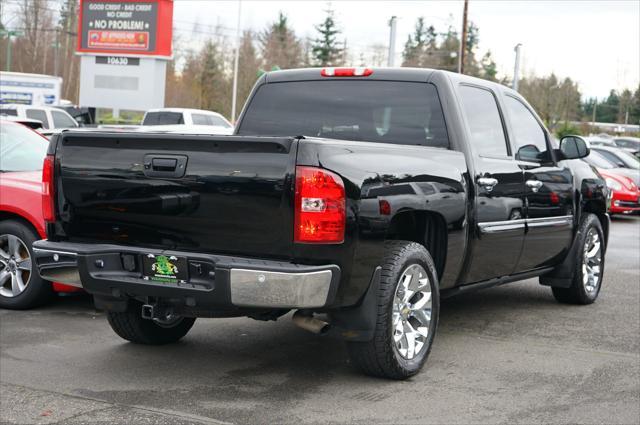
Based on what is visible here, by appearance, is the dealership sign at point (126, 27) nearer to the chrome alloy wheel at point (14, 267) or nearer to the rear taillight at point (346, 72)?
the chrome alloy wheel at point (14, 267)

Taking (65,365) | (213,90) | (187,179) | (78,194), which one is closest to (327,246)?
(187,179)

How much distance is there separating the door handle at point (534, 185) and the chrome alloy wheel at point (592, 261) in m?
1.25

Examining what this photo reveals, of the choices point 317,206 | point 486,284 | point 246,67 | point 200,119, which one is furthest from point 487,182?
point 246,67

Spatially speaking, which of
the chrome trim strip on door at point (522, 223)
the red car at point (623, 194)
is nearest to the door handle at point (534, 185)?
the chrome trim strip on door at point (522, 223)

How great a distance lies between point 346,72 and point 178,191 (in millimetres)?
2151

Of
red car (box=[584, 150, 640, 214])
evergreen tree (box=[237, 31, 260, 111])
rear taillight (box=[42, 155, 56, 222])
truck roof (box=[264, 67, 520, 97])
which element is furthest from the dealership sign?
rear taillight (box=[42, 155, 56, 222])

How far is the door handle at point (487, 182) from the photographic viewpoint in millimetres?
6332

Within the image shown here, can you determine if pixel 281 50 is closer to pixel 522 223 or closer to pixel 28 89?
pixel 28 89

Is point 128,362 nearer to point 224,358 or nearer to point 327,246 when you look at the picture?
point 224,358

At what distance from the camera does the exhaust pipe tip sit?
→ 5.17 m

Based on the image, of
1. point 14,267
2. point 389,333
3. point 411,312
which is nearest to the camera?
point 389,333

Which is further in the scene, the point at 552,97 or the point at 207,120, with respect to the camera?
the point at 552,97

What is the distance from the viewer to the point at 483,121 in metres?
6.80

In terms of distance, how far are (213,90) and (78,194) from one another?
73.0m
